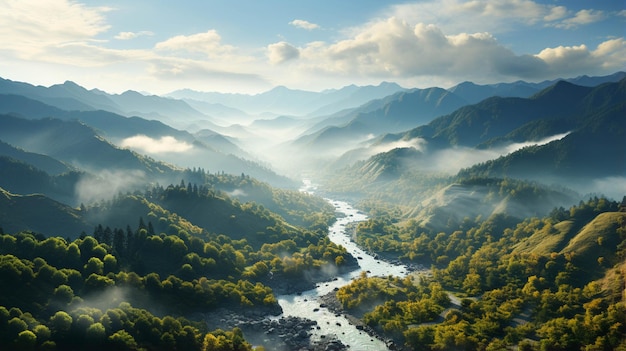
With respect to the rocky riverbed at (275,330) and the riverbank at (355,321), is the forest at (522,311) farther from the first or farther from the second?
the rocky riverbed at (275,330)

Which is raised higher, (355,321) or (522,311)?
(522,311)

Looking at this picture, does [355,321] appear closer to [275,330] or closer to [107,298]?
[275,330]

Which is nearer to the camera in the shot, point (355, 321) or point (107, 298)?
point (107, 298)

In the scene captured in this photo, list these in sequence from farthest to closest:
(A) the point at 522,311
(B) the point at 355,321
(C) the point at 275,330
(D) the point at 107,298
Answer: (B) the point at 355,321 → (A) the point at 522,311 → (C) the point at 275,330 → (D) the point at 107,298

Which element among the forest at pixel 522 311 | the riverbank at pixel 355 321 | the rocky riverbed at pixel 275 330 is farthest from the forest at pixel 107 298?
the forest at pixel 522 311

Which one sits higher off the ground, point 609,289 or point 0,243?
point 0,243

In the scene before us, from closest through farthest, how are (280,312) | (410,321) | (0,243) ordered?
(0,243), (410,321), (280,312)

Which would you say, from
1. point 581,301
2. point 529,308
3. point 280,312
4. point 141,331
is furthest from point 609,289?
point 141,331

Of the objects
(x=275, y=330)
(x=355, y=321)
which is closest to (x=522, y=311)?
(x=355, y=321)

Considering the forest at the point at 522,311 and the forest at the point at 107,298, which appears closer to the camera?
Result: the forest at the point at 107,298

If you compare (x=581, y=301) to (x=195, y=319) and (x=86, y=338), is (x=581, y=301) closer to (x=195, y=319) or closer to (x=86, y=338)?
(x=195, y=319)

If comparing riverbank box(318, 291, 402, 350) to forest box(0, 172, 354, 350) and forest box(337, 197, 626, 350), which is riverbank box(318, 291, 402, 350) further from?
forest box(0, 172, 354, 350)
